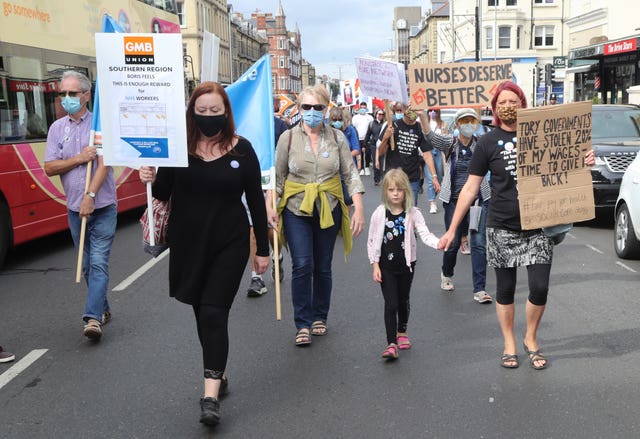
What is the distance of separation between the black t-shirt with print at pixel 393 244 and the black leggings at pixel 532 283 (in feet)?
2.24

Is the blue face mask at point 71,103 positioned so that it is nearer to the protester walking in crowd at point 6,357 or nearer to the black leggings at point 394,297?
the protester walking in crowd at point 6,357

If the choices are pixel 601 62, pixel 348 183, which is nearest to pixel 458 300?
pixel 348 183

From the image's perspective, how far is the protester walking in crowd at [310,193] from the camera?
5711 mm

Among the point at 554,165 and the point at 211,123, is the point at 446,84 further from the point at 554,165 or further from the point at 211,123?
the point at 211,123

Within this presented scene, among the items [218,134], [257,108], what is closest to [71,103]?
[257,108]

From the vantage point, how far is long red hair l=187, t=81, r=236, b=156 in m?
4.39

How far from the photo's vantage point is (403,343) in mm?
5684

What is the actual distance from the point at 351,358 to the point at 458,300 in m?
2.03

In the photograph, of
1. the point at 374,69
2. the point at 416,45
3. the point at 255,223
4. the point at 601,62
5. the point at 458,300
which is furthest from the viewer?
the point at 416,45

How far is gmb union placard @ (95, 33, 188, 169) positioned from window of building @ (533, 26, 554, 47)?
6487 centimetres

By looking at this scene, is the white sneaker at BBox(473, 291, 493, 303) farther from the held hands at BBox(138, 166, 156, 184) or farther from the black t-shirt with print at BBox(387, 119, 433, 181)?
the held hands at BBox(138, 166, 156, 184)

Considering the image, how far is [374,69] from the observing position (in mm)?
9359

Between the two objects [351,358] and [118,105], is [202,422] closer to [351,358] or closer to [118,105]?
[351,358]

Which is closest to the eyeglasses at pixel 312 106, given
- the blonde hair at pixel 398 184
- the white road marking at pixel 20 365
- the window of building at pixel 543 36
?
the blonde hair at pixel 398 184
